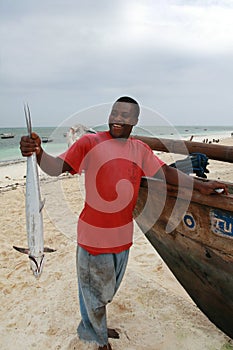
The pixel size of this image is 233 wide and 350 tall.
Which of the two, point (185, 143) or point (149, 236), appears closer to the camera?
point (149, 236)

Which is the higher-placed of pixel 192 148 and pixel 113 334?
pixel 192 148

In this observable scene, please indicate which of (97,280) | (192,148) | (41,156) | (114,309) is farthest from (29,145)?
(192,148)

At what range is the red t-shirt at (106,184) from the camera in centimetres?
224

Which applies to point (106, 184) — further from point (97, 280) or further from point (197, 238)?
point (197, 238)

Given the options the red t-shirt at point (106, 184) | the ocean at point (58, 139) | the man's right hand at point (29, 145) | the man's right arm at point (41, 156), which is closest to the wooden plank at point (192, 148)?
the ocean at point (58, 139)

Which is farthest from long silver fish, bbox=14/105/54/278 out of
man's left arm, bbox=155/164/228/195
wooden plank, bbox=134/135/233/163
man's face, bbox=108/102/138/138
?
wooden plank, bbox=134/135/233/163

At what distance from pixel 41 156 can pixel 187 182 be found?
1.10 metres

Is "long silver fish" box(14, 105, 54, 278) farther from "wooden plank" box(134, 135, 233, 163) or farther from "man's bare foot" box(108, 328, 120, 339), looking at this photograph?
"wooden plank" box(134, 135, 233, 163)

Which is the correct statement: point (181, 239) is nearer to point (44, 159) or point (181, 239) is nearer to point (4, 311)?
point (44, 159)

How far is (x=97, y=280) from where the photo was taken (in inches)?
95.8

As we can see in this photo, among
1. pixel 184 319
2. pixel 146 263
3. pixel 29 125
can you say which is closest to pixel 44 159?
pixel 29 125

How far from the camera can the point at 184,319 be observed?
330 centimetres

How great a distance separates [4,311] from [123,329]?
A: 53.8 inches

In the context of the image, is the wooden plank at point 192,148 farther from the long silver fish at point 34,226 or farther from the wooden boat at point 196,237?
the long silver fish at point 34,226
